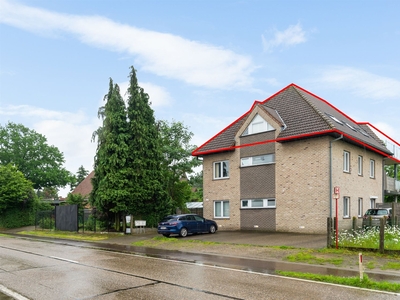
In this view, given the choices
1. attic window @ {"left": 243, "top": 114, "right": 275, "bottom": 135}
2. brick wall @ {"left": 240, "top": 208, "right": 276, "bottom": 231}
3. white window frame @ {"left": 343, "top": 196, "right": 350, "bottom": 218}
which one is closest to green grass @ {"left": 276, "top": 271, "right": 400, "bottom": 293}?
brick wall @ {"left": 240, "top": 208, "right": 276, "bottom": 231}

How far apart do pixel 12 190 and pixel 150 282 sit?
3240 centimetres

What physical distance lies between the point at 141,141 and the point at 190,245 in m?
9.54

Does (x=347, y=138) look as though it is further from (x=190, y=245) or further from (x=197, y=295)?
(x=197, y=295)

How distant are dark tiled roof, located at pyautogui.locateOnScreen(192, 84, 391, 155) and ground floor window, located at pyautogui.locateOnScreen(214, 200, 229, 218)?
355cm

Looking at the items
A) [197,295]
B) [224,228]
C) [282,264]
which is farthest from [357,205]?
[197,295]

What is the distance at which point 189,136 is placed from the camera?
35.4m

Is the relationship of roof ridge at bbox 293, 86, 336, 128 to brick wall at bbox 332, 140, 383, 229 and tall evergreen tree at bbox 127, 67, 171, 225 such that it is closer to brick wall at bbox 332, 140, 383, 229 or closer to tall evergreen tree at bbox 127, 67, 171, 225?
brick wall at bbox 332, 140, 383, 229

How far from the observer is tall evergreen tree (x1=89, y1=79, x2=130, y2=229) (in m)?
24.3

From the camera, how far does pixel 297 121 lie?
23125mm

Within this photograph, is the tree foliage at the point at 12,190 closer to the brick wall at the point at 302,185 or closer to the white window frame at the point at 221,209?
the white window frame at the point at 221,209

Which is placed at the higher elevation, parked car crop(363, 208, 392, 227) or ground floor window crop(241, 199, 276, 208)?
ground floor window crop(241, 199, 276, 208)

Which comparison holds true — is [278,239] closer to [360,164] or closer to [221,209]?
[221,209]

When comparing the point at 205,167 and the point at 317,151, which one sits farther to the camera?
the point at 205,167

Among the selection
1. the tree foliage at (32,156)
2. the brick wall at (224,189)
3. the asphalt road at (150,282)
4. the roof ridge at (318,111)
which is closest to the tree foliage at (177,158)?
the brick wall at (224,189)
